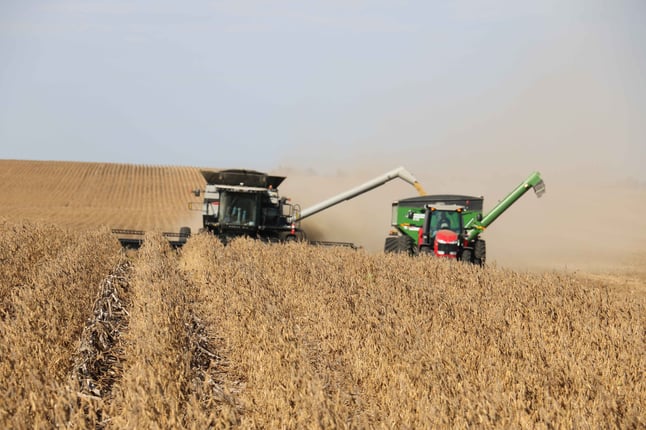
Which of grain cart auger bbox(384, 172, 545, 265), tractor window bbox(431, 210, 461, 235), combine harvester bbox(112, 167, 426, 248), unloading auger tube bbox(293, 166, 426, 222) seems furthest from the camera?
unloading auger tube bbox(293, 166, 426, 222)

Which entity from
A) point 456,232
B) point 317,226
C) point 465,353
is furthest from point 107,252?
point 317,226

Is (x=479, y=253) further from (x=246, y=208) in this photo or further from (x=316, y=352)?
(x=316, y=352)

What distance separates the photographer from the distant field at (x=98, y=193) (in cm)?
3359

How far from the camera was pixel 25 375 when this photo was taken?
4.11 metres

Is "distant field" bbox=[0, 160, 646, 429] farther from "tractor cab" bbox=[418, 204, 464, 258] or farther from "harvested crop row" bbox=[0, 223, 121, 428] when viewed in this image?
"tractor cab" bbox=[418, 204, 464, 258]

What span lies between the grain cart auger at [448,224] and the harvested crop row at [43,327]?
715 cm

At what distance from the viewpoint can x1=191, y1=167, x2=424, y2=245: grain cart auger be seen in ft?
51.0

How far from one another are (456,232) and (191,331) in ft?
31.2

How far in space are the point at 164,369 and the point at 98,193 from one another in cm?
4579

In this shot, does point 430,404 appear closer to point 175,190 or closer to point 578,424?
point 578,424

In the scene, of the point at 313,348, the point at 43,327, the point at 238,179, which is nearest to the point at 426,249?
the point at 238,179

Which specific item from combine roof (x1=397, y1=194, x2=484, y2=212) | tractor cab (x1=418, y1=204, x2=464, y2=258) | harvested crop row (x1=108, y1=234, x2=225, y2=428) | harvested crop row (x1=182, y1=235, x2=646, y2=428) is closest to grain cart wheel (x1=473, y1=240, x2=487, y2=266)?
tractor cab (x1=418, y1=204, x2=464, y2=258)

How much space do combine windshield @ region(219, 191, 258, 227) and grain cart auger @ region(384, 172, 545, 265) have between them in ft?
12.9

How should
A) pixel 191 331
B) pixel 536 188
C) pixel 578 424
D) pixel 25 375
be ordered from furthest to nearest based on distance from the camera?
pixel 536 188, pixel 191 331, pixel 25 375, pixel 578 424
